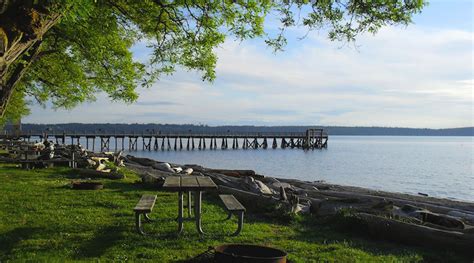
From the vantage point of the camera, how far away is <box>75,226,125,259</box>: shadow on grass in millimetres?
6848

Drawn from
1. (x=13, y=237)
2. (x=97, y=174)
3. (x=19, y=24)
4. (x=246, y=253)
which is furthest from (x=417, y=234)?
(x=97, y=174)

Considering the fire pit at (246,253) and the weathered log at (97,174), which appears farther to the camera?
the weathered log at (97,174)

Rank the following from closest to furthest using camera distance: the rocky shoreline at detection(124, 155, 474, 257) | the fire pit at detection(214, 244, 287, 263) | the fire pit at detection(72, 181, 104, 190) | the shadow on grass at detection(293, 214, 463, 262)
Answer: the fire pit at detection(214, 244, 287, 263)
the shadow on grass at detection(293, 214, 463, 262)
the rocky shoreline at detection(124, 155, 474, 257)
the fire pit at detection(72, 181, 104, 190)

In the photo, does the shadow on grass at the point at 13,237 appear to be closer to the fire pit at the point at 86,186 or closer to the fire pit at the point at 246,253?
the fire pit at the point at 246,253

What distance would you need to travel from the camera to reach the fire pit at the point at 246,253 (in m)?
5.90

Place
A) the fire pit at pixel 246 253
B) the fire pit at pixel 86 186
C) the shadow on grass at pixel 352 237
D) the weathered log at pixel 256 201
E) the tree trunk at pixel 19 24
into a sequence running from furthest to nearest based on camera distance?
1. the fire pit at pixel 86 186
2. the weathered log at pixel 256 201
3. the shadow on grass at pixel 352 237
4. the tree trunk at pixel 19 24
5. the fire pit at pixel 246 253

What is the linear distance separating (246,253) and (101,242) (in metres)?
2.55

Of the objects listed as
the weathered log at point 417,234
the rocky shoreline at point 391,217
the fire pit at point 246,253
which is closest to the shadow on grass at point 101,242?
the fire pit at point 246,253

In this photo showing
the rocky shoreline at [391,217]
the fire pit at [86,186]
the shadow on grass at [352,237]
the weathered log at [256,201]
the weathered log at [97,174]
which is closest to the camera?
the shadow on grass at [352,237]

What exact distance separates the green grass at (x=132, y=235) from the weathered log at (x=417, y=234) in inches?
10.0

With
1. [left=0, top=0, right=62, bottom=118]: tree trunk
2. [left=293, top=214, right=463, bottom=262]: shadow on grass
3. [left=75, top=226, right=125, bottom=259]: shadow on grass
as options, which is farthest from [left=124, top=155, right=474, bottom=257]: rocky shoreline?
[left=0, top=0, right=62, bottom=118]: tree trunk

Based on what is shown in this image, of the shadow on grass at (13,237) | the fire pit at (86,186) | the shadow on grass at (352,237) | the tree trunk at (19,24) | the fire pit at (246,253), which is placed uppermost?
the tree trunk at (19,24)

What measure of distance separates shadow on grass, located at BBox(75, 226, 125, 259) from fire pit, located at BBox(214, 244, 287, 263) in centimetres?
187

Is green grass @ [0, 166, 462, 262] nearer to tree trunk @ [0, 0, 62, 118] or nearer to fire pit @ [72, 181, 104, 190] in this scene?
fire pit @ [72, 181, 104, 190]
